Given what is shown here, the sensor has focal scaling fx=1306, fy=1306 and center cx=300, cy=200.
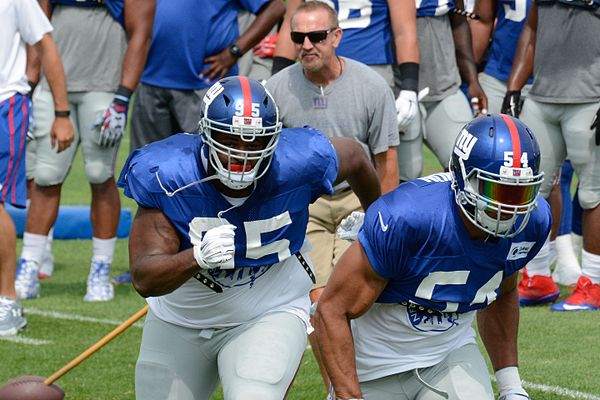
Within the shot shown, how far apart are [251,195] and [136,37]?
330 cm

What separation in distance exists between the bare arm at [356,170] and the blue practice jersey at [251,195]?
7.5 inches

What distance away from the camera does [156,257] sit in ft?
13.3

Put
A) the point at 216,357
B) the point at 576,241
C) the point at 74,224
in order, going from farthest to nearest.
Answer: the point at 74,224 → the point at 576,241 → the point at 216,357

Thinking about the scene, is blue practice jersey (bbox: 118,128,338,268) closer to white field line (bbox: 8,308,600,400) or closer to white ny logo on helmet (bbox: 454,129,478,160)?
white ny logo on helmet (bbox: 454,129,478,160)

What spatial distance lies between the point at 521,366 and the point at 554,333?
611 mm

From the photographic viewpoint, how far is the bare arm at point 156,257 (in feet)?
13.1

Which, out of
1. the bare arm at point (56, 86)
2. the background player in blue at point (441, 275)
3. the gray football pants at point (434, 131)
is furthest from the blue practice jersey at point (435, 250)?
the bare arm at point (56, 86)

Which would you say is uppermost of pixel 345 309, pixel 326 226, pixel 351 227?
pixel 345 309

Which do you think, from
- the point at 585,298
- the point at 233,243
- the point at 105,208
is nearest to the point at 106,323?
the point at 105,208

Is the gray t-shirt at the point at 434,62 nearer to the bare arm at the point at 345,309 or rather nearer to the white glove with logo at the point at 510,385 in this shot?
the white glove with logo at the point at 510,385

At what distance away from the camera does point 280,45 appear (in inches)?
265

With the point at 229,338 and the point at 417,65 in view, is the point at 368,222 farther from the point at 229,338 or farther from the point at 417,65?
the point at 417,65

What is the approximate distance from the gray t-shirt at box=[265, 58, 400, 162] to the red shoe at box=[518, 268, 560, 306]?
1583mm

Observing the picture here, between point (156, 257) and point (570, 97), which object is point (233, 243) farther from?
Result: point (570, 97)
